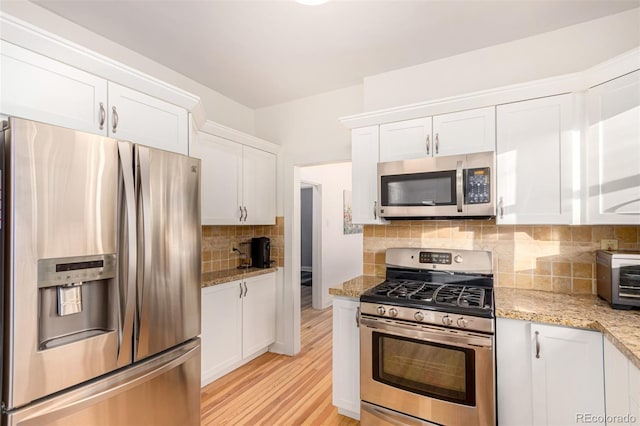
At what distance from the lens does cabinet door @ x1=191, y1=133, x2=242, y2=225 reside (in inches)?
107

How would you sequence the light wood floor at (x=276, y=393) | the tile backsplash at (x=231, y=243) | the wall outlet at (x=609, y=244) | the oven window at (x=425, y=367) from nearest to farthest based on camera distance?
the oven window at (x=425, y=367)
the wall outlet at (x=609, y=244)
the light wood floor at (x=276, y=393)
the tile backsplash at (x=231, y=243)

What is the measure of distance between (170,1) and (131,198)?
4.03 feet

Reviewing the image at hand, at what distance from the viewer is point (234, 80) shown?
2957 millimetres

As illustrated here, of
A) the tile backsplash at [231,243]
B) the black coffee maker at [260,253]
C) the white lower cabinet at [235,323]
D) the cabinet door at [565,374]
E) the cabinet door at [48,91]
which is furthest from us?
the black coffee maker at [260,253]

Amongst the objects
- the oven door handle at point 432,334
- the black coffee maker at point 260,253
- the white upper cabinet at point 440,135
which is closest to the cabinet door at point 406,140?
the white upper cabinet at point 440,135

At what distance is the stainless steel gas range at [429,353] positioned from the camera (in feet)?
5.79

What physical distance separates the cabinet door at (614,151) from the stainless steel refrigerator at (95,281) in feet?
7.71

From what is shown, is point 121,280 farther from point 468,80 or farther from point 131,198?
point 468,80

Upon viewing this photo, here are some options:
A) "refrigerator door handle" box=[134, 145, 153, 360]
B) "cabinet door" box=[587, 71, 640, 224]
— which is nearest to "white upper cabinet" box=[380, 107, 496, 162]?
"cabinet door" box=[587, 71, 640, 224]

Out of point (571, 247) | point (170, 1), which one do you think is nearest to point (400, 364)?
point (571, 247)

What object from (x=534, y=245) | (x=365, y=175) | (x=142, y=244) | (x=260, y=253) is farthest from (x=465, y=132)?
(x=260, y=253)

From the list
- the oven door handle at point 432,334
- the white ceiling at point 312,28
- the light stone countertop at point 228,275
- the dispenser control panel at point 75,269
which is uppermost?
the white ceiling at point 312,28

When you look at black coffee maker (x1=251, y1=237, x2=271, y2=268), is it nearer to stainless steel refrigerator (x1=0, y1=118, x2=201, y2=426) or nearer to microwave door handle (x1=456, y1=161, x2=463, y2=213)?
stainless steel refrigerator (x1=0, y1=118, x2=201, y2=426)

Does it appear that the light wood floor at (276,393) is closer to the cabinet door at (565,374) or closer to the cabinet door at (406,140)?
the cabinet door at (565,374)
